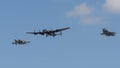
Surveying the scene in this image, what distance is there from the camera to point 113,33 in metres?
196

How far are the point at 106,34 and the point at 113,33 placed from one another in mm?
3710

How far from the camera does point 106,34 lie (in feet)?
651
